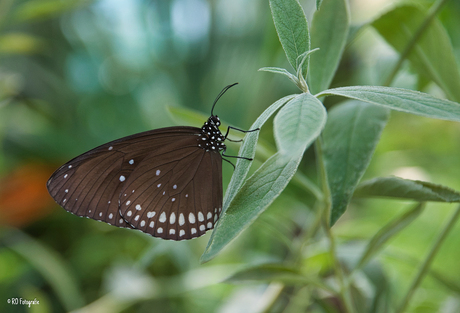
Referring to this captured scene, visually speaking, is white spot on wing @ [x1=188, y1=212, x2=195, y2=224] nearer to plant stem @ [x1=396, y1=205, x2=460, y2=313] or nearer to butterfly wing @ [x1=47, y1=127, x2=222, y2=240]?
butterfly wing @ [x1=47, y1=127, x2=222, y2=240]

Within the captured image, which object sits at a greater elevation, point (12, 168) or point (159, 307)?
point (12, 168)

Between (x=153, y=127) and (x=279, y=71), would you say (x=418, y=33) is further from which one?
(x=153, y=127)

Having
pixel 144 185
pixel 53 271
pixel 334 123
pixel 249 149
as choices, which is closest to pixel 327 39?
pixel 334 123

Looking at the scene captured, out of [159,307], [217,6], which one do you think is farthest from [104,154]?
[217,6]

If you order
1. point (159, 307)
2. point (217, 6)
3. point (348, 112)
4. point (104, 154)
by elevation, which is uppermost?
point (217, 6)

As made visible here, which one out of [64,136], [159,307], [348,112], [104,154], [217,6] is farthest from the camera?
[217,6]

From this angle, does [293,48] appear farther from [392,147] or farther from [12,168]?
[12,168]

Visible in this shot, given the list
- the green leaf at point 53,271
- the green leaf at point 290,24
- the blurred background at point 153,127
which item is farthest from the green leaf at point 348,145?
the green leaf at point 53,271
